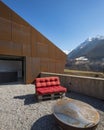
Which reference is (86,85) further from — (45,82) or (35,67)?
(35,67)

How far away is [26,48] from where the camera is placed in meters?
9.84

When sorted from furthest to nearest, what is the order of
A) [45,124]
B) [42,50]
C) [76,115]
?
[42,50], [45,124], [76,115]

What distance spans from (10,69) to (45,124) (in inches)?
442

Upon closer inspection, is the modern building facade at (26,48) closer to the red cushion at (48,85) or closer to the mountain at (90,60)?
the red cushion at (48,85)

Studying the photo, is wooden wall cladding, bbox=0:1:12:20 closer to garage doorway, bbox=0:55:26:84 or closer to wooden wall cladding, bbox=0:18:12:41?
wooden wall cladding, bbox=0:18:12:41

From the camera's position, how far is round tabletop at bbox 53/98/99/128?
2621mm

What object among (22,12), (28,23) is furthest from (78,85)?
(22,12)

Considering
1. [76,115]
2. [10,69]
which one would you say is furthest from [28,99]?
[10,69]

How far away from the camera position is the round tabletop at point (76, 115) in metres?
2.62

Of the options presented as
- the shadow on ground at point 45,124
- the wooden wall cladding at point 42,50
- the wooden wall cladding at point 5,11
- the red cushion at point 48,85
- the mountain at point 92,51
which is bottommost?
the shadow on ground at point 45,124

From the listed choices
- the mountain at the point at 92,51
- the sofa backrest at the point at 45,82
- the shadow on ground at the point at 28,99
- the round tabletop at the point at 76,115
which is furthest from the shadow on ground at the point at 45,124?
the mountain at the point at 92,51

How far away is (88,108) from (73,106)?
1.34ft

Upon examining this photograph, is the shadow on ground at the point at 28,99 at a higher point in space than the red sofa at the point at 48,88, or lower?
lower

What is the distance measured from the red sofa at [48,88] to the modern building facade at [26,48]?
153 inches
